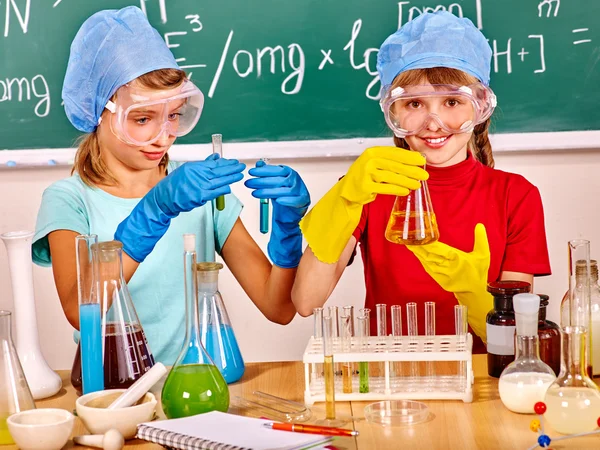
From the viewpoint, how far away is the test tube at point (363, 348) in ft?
4.81

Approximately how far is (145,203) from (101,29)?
44 cm

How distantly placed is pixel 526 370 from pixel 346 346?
0.31 m

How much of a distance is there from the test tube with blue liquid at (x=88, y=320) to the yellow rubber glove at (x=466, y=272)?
36.2 inches

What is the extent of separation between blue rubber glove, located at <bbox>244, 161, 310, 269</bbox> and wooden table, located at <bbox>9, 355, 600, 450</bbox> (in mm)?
378

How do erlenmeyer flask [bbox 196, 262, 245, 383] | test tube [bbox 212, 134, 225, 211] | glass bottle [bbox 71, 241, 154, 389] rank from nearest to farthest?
glass bottle [bbox 71, 241, 154, 389] → erlenmeyer flask [bbox 196, 262, 245, 383] → test tube [bbox 212, 134, 225, 211]

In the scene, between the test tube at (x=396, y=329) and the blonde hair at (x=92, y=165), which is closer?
the test tube at (x=396, y=329)

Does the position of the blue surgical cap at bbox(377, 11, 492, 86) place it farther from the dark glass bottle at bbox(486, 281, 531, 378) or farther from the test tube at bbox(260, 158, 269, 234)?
the dark glass bottle at bbox(486, 281, 531, 378)

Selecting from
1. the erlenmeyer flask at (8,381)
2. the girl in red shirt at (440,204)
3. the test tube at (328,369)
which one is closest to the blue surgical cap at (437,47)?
the girl in red shirt at (440,204)

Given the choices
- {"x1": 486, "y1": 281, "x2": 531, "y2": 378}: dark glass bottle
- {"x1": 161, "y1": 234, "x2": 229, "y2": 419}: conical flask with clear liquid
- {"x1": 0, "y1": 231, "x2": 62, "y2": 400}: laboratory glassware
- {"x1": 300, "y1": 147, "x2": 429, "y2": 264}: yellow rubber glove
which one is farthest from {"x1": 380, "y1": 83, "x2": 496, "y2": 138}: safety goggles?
{"x1": 0, "y1": 231, "x2": 62, "y2": 400}: laboratory glassware

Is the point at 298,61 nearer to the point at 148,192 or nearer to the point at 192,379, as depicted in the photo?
the point at 148,192

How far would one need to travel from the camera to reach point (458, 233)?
2.11m

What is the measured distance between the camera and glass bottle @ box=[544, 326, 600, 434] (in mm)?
1250

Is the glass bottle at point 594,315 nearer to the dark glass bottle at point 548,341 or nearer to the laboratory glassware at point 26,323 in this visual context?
the dark glass bottle at point 548,341

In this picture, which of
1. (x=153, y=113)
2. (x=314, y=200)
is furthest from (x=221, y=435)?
(x=314, y=200)
